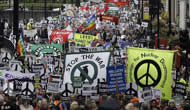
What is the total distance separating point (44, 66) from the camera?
16.4 metres

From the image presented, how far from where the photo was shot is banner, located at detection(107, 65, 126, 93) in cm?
1306

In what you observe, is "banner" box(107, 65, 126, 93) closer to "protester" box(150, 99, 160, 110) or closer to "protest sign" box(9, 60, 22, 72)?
"protester" box(150, 99, 160, 110)

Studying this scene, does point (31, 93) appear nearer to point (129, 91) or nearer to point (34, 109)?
point (34, 109)

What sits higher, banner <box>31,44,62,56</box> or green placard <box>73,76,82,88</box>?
banner <box>31,44,62,56</box>

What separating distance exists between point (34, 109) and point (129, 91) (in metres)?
2.12

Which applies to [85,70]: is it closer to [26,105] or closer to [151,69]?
[151,69]

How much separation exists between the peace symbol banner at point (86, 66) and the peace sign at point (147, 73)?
0.74 meters

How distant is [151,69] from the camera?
44.4 feet

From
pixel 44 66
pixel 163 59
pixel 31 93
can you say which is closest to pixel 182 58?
pixel 44 66

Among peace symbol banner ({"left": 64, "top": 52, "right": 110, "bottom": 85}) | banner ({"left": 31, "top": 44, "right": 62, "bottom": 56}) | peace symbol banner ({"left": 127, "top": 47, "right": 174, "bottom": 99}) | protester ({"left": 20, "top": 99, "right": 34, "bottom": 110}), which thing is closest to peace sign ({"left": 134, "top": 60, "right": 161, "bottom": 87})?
peace symbol banner ({"left": 127, "top": 47, "right": 174, "bottom": 99})

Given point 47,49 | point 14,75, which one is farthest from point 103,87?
point 47,49

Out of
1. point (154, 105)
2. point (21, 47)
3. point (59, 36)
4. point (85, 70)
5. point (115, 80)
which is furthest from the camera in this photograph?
point (59, 36)

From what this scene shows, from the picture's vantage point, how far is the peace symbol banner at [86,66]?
13578 mm

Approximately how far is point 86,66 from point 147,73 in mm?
1348
